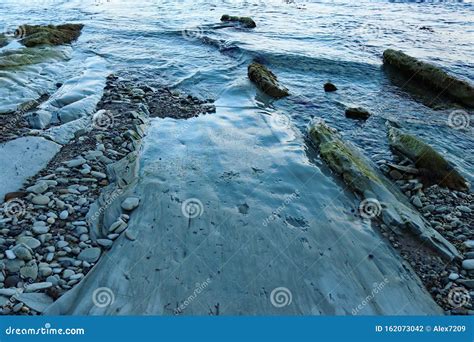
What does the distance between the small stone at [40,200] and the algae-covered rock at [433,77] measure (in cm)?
1180

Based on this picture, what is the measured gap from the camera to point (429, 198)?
22.1ft

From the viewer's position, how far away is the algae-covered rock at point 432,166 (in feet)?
23.4

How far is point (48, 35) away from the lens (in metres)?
15.8

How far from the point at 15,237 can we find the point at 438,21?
27.4m

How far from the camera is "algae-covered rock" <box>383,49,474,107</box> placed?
11.4 metres

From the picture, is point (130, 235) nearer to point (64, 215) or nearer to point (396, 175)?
point (64, 215)

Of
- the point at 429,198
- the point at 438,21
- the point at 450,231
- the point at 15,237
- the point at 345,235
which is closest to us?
the point at 15,237

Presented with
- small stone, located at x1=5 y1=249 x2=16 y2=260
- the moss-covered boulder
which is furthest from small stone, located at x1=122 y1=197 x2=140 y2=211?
the moss-covered boulder

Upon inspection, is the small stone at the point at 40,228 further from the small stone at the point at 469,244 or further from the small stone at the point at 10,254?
the small stone at the point at 469,244

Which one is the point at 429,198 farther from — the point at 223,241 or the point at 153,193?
the point at 153,193

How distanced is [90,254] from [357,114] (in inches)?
307

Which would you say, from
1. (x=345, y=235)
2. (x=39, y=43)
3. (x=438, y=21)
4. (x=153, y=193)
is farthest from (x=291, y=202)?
(x=438, y=21)

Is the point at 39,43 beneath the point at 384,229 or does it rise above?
beneath

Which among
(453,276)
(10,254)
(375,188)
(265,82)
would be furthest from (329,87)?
(10,254)
